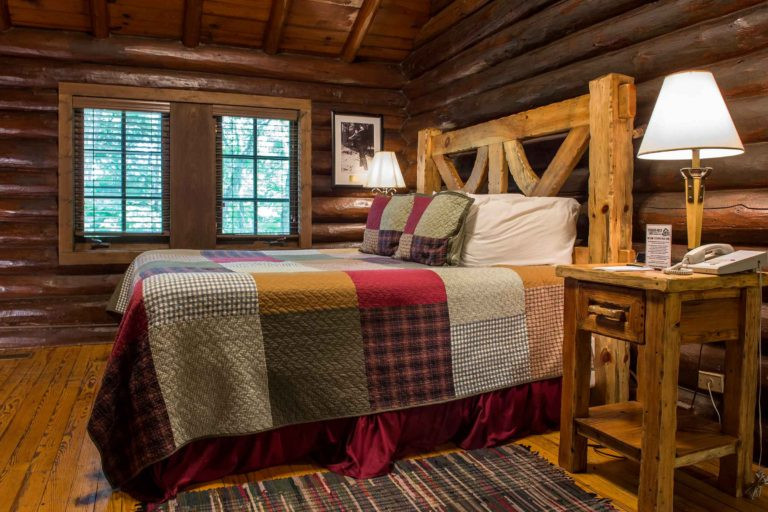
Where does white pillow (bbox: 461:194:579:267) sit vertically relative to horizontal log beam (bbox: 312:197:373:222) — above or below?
below

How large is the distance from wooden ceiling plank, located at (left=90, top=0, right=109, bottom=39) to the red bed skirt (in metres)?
3.45

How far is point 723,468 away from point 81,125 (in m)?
4.65

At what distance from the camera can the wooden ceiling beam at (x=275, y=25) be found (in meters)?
4.39

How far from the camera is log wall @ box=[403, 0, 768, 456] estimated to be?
226cm

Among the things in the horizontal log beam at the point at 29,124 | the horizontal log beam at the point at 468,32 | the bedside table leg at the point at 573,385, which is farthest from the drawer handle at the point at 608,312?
the horizontal log beam at the point at 29,124

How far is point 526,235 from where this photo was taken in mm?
2939

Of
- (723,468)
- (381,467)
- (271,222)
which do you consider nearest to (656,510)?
(723,468)

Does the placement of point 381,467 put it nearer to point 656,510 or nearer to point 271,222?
point 656,510

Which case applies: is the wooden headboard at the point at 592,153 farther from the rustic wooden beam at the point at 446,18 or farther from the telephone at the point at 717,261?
the rustic wooden beam at the point at 446,18

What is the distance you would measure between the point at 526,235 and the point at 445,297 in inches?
31.3

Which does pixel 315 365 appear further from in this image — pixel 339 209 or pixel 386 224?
pixel 339 209

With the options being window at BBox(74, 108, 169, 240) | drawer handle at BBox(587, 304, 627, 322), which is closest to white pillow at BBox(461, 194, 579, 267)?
drawer handle at BBox(587, 304, 627, 322)

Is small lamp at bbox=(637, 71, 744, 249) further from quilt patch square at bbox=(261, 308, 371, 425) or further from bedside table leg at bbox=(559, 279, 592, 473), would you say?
quilt patch square at bbox=(261, 308, 371, 425)

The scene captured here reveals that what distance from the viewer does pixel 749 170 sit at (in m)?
2.28
